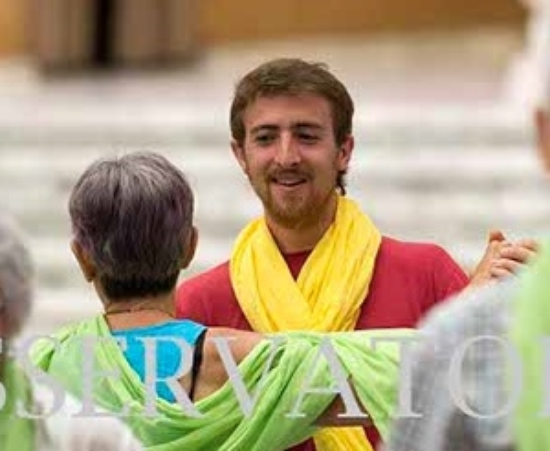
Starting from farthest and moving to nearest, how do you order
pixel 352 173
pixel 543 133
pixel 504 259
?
1. pixel 352 173
2. pixel 504 259
3. pixel 543 133

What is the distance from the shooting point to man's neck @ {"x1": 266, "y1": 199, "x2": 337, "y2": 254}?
8.70ft

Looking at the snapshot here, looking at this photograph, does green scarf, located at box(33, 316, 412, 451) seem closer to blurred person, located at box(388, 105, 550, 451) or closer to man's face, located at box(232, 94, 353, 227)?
man's face, located at box(232, 94, 353, 227)

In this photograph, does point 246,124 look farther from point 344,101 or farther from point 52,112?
point 52,112

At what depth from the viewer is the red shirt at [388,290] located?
2.60m

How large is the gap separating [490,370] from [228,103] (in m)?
5.08

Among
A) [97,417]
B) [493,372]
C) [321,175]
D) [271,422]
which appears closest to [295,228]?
[321,175]

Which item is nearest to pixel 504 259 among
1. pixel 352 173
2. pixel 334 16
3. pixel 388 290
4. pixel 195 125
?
pixel 388 290

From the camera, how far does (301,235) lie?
2.66 metres

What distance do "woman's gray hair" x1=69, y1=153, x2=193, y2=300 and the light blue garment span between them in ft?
0.13

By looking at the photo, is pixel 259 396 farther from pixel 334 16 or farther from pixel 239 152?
pixel 334 16

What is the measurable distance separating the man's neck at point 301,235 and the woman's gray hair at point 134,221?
0.79ft

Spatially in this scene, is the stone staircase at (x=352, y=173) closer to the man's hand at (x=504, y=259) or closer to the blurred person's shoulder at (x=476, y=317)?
the man's hand at (x=504, y=259)

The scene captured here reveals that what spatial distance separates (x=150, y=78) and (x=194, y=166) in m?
2.88

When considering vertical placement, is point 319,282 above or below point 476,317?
below
